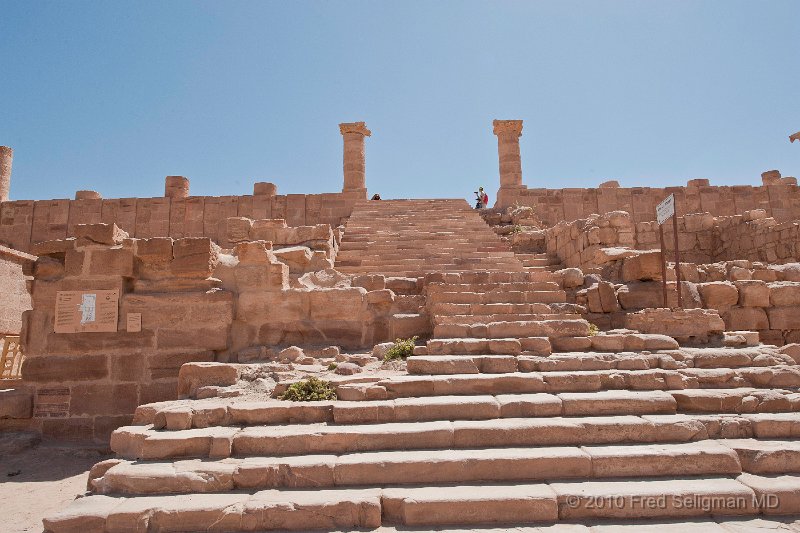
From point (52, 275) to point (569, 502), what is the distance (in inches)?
259

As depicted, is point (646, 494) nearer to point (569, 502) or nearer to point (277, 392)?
point (569, 502)

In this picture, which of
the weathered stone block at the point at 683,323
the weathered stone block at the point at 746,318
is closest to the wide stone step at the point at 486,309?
the weathered stone block at the point at 683,323

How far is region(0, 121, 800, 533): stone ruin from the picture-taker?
3.37m

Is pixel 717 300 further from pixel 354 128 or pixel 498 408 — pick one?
pixel 354 128

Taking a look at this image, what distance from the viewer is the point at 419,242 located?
36.1 ft

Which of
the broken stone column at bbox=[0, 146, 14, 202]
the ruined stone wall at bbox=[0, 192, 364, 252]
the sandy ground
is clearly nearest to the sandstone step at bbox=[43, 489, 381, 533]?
the sandy ground

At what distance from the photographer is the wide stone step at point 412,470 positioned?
362cm

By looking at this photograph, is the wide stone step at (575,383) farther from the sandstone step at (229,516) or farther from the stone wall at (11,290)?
the stone wall at (11,290)

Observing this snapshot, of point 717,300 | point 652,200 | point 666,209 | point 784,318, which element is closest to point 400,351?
point 666,209

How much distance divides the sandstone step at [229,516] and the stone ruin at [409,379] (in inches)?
0.5

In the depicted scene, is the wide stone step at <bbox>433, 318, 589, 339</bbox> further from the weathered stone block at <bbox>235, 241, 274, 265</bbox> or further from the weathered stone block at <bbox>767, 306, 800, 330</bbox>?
the weathered stone block at <bbox>767, 306, 800, 330</bbox>

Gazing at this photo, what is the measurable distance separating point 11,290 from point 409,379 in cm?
1087

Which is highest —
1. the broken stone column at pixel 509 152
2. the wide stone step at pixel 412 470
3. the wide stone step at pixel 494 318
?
the broken stone column at pixel 509 152

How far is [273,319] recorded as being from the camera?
6676 mm
